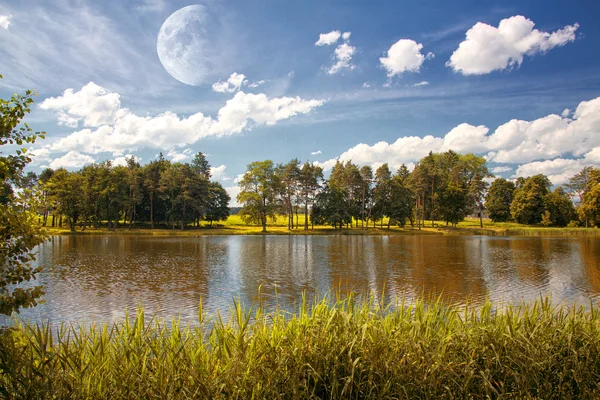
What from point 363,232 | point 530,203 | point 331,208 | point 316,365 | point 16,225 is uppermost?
point 530,203

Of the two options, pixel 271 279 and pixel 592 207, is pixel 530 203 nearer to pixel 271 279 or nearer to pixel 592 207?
pixel 592 207

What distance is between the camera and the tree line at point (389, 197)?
269 feet

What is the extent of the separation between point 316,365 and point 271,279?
18669 mm

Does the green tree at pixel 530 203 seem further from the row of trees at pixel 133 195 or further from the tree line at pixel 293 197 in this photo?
the row of trees at pixel 133 195

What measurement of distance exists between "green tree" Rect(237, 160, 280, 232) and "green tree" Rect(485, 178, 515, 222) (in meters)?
60.5

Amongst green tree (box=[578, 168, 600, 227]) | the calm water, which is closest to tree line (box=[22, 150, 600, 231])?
green tree (box=[578, 168, 600, 227])

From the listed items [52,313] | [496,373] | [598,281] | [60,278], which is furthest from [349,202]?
[496,373]

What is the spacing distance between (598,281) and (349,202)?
211 feet

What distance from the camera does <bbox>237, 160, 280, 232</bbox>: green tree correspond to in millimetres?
80750

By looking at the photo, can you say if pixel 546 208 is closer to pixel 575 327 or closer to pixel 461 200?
pixel 461 200

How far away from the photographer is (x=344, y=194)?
88125 mm

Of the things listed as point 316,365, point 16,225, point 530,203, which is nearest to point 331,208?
point 530,203

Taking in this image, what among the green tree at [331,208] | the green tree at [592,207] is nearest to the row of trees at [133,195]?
the green tree at [331,208]

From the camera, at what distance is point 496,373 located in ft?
20.3
